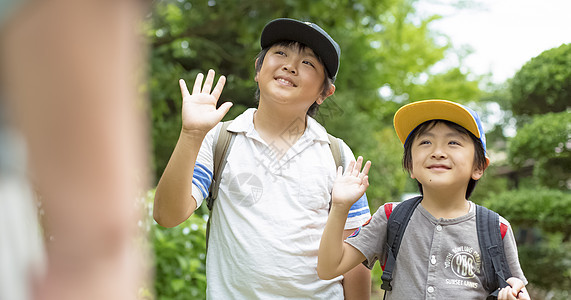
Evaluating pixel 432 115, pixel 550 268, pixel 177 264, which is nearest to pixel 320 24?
pixel 177 264

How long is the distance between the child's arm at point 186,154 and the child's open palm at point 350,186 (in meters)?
0.45

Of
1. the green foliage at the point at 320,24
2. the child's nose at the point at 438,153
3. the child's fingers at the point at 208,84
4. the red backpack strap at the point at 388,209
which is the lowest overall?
the red backpack strap at the point at 388,209

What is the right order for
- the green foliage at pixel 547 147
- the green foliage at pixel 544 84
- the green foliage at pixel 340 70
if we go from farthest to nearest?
the green foliage at pixel 340 70
the green foliage at pixel 547 147
the green foliage at pixel 544 84

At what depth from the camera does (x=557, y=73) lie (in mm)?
4570

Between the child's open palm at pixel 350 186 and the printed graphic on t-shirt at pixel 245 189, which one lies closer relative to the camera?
the child's open palm at pixel 350 186

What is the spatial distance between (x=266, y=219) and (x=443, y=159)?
636mm

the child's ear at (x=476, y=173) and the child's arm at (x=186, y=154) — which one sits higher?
the child's ear at (x=476, y=173)

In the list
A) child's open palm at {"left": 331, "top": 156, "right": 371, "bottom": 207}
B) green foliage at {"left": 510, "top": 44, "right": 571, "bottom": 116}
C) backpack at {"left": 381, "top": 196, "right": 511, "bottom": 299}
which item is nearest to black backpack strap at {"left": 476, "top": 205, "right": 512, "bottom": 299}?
backpack at {"left": 381, "top": 196, "right": 511, "bottom": 299}

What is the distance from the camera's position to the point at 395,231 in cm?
186

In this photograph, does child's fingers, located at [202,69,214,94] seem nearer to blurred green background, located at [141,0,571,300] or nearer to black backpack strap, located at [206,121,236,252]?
black backpack strap, located at [206,121,236,252]

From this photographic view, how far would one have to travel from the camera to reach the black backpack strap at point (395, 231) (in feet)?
5.93

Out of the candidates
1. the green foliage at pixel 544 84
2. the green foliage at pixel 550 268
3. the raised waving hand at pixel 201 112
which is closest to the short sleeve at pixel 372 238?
the raised waving hand at pixel 201 112

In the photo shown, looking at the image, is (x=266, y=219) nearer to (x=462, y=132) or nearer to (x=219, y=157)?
(x=219, y=157)

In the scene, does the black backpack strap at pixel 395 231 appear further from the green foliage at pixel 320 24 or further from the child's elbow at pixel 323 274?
the green foliage at pixel 320 24
